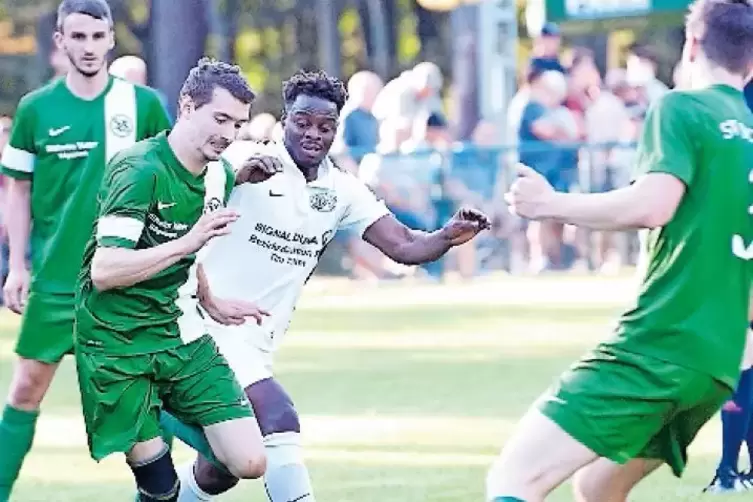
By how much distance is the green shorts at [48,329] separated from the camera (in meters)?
8.76

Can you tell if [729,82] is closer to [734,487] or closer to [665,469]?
[734,487]

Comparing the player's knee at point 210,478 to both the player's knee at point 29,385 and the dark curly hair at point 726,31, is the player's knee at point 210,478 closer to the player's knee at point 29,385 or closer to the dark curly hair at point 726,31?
the player's knee at point 29,385

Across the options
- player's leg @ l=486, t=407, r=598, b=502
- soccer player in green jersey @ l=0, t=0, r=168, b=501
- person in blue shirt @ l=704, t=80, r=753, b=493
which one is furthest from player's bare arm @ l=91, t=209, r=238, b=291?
person in blue shirt @ l=704, t=80, r=753, b=493

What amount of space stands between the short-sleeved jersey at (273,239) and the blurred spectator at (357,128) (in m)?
12.5

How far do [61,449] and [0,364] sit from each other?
436 centimetres

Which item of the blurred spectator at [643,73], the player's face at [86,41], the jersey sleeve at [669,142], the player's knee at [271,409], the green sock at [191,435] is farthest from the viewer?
the blurred spectator at [643,73]

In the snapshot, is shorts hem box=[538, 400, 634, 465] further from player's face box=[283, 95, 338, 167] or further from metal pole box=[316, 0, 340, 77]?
metal pole box=[316, 0, 340, 77]

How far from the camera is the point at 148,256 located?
698 cm

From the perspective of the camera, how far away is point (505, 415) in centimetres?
1170

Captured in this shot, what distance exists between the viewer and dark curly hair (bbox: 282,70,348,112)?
7805mm

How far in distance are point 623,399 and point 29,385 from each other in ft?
11.0

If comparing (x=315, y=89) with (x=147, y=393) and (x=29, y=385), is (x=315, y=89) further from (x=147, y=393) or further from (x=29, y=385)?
(x=29, y=385)

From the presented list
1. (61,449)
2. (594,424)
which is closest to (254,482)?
(61,449)

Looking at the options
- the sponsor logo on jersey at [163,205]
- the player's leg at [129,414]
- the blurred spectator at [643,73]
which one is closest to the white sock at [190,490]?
the player's leg at [129,414]
